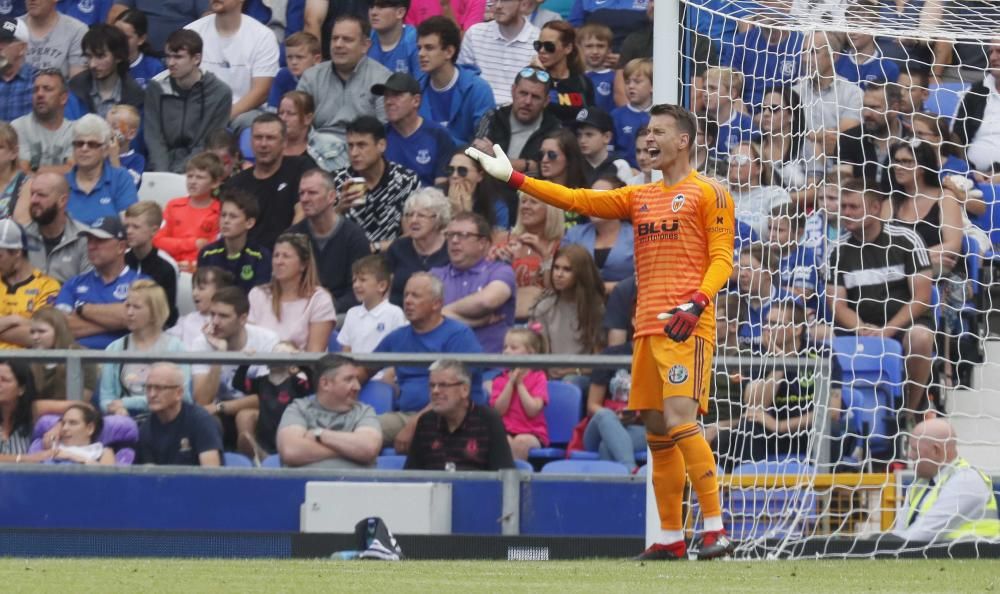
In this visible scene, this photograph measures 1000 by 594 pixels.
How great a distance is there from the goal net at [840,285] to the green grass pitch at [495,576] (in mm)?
1412

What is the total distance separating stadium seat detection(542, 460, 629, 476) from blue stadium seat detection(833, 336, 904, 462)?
1.35 meters

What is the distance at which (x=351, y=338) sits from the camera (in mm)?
11070

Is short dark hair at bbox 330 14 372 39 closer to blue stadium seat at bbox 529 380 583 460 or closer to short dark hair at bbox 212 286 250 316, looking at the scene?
short dark hair at bbox 212 286 250 316

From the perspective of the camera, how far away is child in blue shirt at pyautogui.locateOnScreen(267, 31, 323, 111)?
1377cm

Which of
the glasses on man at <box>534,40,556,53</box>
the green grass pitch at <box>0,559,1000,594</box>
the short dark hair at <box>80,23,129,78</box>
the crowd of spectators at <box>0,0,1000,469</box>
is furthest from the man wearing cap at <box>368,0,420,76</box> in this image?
the green grass pitch at <box>0,559,1000,594</box>

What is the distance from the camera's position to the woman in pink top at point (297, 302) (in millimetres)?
11141

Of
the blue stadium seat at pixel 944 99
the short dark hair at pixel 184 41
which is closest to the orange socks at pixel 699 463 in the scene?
the blue stadium seat at pixel 944 99

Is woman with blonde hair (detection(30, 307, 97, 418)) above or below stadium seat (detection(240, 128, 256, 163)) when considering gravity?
below

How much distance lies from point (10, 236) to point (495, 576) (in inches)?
253

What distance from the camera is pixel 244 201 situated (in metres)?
12.0

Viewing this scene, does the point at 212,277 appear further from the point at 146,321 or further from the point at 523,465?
the point at 523,465

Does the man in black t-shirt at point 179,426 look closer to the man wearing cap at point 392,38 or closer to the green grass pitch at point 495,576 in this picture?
the green grass pitch at point 495,576

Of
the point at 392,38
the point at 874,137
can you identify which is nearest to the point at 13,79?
the point at 392,38

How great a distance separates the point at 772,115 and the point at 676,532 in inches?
130
